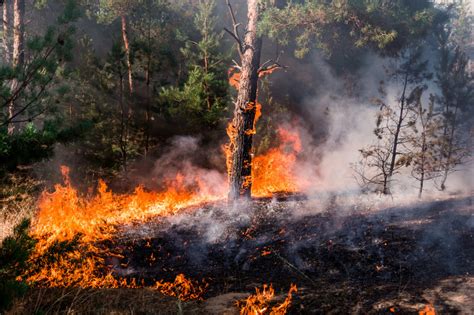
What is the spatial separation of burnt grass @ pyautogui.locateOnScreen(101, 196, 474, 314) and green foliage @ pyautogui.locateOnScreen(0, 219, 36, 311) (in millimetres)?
4212

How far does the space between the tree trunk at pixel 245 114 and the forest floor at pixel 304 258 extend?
86 centimetres

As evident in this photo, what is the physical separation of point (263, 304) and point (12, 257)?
162 inches

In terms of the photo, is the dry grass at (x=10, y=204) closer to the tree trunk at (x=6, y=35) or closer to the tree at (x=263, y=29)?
the tree at (x=263, y=29)

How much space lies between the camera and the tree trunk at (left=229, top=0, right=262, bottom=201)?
1180 centimetres

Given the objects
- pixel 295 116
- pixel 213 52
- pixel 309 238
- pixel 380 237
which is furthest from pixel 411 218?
pixel 295 116

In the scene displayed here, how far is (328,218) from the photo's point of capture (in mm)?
10500

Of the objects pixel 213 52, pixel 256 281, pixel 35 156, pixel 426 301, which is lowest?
pixel 256 281

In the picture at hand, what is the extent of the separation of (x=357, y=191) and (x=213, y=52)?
381 inches

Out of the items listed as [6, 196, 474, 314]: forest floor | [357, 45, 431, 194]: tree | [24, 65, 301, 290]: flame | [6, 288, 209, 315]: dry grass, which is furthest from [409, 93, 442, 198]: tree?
[6, 288, 209, 315]: dry grass

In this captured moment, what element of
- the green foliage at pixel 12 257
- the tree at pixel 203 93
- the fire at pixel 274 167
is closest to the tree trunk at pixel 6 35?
the tree at pixel 203 93

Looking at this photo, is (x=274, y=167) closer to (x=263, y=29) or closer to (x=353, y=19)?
(x=353, y=19)

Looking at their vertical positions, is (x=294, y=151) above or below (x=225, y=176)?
above

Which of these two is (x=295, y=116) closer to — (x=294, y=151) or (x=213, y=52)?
(x=294, y=151)

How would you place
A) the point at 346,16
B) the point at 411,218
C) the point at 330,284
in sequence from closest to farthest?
the point at 330,284
the point at 411,218
the point at 346,16
